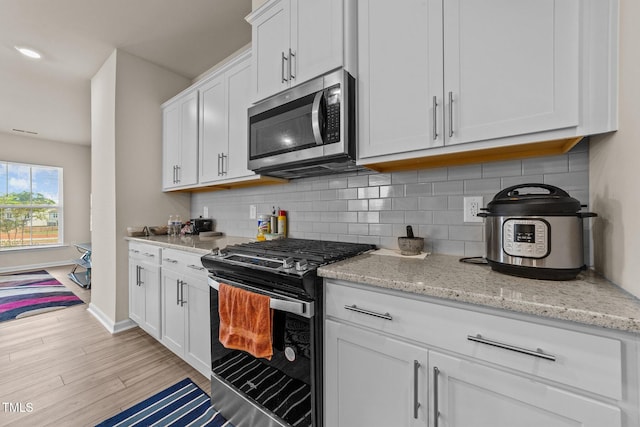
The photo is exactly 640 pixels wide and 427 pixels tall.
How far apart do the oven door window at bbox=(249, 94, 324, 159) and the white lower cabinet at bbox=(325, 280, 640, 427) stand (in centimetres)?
84

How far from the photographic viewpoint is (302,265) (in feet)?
3.76

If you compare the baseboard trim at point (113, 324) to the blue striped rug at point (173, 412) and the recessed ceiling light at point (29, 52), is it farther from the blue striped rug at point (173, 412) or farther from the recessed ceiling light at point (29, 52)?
the recessed ceiling light at point (29, 52)

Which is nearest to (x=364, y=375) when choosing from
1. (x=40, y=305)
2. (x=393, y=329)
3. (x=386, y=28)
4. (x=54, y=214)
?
(x=393, y=329)

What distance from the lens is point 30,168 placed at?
5387 mm

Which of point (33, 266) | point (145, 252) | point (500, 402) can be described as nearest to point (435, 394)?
point (500, 402)

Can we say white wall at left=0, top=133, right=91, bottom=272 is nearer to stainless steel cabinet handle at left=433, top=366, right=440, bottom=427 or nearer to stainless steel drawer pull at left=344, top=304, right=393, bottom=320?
stainless steel drawer pull at left=344, top=304, right=393, bottom=320

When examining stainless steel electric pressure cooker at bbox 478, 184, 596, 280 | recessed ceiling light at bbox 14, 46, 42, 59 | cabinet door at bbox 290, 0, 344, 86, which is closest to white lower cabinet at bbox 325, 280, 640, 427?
stainless steel electric pressure cooker at bbox 478, 184, 596, 280

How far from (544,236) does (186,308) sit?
6.75 ft

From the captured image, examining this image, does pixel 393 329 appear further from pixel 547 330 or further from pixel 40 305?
pixel 40 305

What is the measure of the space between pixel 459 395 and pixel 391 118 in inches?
43.5

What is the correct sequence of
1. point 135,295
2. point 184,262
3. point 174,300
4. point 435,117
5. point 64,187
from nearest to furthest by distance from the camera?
point 435,117, point 184,262, point 174,300, point 135,295, point 64,187

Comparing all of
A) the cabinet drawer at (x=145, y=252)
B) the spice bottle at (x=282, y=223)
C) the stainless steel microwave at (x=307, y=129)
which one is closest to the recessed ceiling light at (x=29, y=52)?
the cabinet drawer at (x=145, y=252)

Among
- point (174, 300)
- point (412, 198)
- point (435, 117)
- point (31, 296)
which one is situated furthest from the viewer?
point (31, 296)

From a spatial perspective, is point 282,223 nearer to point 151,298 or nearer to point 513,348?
point 151,298
